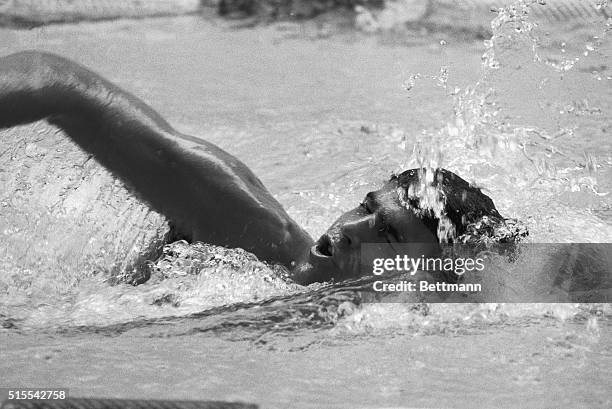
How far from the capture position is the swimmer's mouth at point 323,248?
2271 mm

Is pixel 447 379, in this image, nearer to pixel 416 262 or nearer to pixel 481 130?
pixel 416 262

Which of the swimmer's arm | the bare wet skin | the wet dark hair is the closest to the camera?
the bare wet skin

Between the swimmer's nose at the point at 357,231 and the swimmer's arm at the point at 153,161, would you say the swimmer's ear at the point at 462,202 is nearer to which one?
the swimmer's nose at the point at 357,231

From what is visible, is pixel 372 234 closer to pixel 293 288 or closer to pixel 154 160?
pixel 293 288

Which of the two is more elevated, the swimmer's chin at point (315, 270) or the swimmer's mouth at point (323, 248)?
the swimmer's mouth at point (323, 248)

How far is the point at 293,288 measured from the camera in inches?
91.2

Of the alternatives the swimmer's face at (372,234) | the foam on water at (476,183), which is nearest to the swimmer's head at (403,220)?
the swimmer's face at (372,234)

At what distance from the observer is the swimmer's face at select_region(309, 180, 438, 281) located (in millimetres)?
2238

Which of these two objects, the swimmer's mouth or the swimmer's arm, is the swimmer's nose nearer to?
the swimmer's mouth

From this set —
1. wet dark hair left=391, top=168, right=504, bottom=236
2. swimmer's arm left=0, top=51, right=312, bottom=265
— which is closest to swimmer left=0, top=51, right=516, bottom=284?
swimmer's arm left=0, top=51, right=312, bottom=265

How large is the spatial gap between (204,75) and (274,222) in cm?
256

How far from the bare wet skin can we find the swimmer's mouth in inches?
4.5

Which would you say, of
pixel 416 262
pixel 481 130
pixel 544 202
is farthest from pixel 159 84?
pixel 416 262

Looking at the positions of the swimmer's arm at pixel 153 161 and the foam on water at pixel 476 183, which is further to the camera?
the swimmer's arm at pixel 153 161
